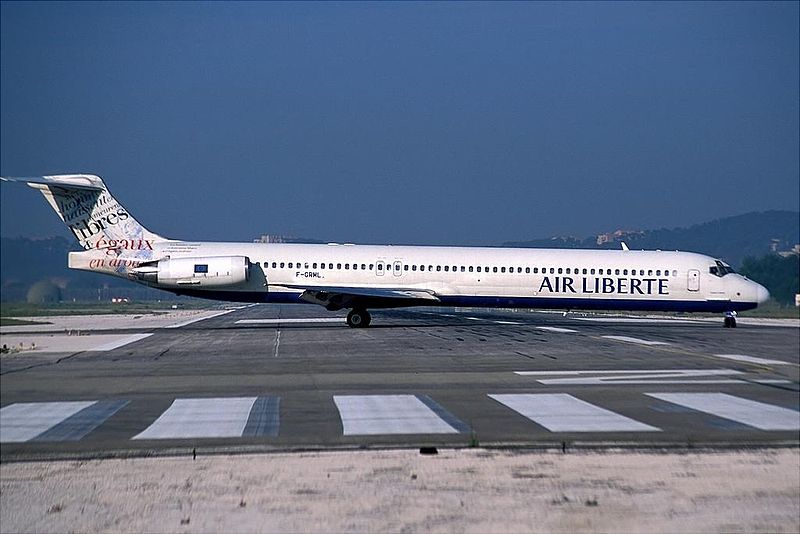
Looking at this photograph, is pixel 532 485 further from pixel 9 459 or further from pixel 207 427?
pixel 9 459

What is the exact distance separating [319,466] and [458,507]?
2.09 meters

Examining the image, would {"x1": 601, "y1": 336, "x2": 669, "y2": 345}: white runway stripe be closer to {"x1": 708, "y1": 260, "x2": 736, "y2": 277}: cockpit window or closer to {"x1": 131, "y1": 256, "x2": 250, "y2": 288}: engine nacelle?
{"x1": 708, "y1": 260, "x2": 736, "y2": 277}: cockpit window

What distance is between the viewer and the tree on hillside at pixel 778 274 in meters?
31.2

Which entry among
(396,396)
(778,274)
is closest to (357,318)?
(778,274)

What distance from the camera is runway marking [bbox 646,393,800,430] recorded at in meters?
11.7

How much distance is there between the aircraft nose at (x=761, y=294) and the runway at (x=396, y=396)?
12.8 meters

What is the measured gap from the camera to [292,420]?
12.3 meters

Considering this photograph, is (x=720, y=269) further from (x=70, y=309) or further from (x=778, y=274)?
(x=70, y=309)

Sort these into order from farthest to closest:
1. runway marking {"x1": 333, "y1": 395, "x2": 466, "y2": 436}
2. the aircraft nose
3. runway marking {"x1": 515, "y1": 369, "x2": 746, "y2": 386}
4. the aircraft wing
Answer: the aircraft nose < the aircraft wing < runway marking {"x1": 515, "y1": 369, "x2": 746, "y2": 386} < runway marking {"x1": 333, "y1": 395, "x2": 466, "y2": 436}

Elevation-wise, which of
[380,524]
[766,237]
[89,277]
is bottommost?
[380,524]

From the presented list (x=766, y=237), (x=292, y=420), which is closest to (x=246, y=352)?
(x=292, y=420)

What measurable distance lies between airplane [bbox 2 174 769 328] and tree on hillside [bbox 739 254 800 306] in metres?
0.97

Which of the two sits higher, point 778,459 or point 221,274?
point 221,274

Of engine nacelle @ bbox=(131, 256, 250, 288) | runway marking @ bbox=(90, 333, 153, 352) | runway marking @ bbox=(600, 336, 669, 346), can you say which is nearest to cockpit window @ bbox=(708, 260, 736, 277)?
runway marking @ bbox=(600, 336, 669, 346)
